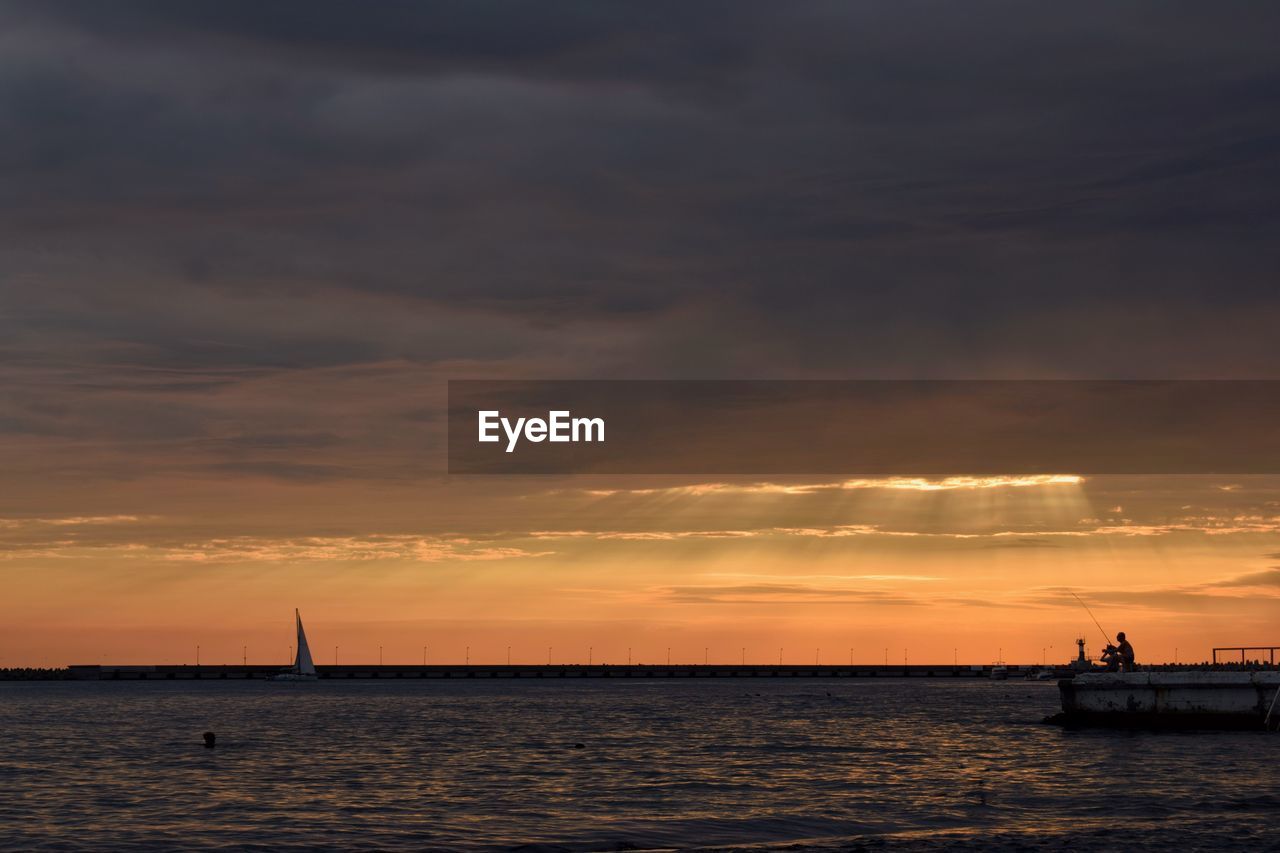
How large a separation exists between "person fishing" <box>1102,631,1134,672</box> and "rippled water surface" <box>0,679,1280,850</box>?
4.54 meters

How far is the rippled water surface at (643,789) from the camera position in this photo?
4697 centimetres

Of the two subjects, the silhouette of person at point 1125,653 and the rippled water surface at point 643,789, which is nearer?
the rippled water surface at point 643,789

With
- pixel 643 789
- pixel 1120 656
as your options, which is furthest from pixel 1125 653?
pixel 643 789

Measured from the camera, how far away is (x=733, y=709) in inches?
6973

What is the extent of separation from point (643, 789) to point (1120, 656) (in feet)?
150

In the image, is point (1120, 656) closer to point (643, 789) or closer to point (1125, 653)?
point (1125, 653)

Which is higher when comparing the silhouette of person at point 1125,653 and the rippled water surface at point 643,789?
the silhouette of person at point 1125,653

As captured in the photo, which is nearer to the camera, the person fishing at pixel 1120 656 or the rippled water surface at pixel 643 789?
the rippled water surface at pixel 643 789

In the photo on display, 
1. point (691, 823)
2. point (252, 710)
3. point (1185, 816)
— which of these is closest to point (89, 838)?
point (691, 823)

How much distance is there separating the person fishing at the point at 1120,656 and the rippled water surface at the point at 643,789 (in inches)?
179

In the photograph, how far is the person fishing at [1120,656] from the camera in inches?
3708

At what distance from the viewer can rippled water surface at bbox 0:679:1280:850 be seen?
46969mm

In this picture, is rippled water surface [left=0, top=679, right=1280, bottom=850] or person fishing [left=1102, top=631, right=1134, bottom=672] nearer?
rippled water surface [left=0, top=679, right=1280, bottom=850]

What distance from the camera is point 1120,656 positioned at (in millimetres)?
95250
